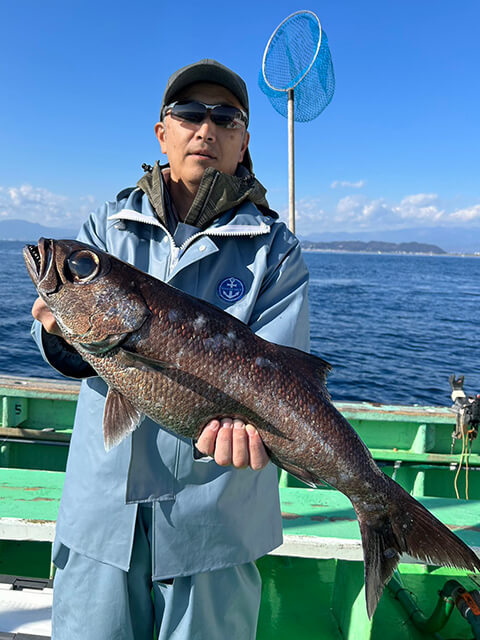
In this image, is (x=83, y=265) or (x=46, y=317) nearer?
(x=83, y=265)

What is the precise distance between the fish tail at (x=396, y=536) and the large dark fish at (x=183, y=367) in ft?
0.26

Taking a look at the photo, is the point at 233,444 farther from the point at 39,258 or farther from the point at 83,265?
the point at 39,258

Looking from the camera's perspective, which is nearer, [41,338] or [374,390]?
[41,338]

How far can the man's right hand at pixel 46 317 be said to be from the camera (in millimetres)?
2527

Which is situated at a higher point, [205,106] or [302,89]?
[302,89]

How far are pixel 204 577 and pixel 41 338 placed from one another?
4.77 ft

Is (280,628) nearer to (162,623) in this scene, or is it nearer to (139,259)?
(162,623)

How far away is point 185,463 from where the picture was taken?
2.54 meters

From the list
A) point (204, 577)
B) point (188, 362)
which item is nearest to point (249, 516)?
point (204, 577)

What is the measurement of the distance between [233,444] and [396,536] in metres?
1.02

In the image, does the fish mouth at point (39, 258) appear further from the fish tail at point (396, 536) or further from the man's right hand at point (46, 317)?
the fish tail at point (396, 536)

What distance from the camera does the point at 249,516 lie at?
2570mm

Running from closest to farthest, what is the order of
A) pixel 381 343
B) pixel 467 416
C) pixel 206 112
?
pixel 206 112 → pixel 467 416 → pixel 381 343

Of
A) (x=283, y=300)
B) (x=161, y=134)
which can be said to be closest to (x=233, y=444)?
(x=283, y=300)
